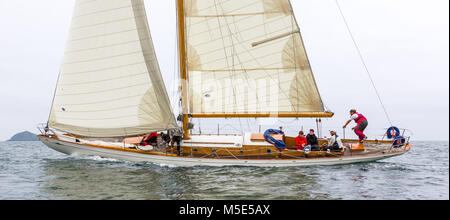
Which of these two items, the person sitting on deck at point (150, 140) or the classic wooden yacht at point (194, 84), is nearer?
the classic wooden yacht at point (194, 84)

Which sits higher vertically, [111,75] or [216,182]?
[111,75]

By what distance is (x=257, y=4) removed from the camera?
1540 cm

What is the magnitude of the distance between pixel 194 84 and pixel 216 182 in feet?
19.3

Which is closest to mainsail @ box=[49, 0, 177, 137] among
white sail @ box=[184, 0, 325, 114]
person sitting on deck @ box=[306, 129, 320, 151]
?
white sail @ box=[184, 0, 325, 114]

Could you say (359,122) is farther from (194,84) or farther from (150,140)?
(150,140)

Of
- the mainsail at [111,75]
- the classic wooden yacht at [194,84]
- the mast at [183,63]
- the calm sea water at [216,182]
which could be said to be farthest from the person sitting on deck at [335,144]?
the mainsail at [111,75]

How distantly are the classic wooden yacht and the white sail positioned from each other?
49mm

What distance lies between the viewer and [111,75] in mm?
14211

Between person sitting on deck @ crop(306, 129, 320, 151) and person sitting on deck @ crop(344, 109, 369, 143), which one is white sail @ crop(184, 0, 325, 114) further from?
person sitting on deck @ crop(344, 109, 369, 143)

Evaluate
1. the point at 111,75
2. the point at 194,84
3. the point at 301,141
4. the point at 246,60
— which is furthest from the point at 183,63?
the point at 301,141

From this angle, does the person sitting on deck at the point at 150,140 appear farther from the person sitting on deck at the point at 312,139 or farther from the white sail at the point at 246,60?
the person sitting on deck at the point at 312,139

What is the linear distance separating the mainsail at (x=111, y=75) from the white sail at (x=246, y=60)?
6.88 feet

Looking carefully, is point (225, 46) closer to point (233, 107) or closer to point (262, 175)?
point (233, 107)

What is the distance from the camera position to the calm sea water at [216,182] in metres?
9.96
